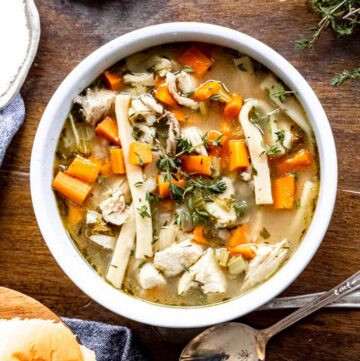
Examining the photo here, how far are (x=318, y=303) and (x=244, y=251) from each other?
0.32m

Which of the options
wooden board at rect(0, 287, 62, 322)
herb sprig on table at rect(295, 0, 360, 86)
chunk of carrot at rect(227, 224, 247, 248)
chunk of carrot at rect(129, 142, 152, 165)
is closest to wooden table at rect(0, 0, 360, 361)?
herb sprig on table at rect(295, 0, 360, 86)

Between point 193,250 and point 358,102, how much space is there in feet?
2.30

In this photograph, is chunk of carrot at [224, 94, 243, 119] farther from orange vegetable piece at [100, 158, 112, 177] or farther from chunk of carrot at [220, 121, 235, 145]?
orange vegetable piece at [100, 158, 112, 177]

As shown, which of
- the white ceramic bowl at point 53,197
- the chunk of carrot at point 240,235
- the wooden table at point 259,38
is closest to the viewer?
the white ceramic bowl at point 53,197

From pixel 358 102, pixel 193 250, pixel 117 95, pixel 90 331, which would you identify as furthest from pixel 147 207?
pixel 358 102

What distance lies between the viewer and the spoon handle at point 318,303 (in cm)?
230

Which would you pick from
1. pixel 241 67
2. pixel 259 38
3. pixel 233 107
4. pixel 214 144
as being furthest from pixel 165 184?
pixel 259 38

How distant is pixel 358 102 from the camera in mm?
2395

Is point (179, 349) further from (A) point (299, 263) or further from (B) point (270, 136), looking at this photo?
(B) point (270, 136)

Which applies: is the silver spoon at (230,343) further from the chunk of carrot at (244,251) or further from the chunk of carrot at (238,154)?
the chunk of carrot at (238,154)

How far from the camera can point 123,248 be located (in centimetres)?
227

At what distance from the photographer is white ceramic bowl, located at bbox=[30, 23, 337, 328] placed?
214cm

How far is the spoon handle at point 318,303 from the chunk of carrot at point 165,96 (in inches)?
29.1

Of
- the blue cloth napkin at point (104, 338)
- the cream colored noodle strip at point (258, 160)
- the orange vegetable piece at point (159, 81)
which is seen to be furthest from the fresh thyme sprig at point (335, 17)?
the blue cloth napkin at point (104, 338)
